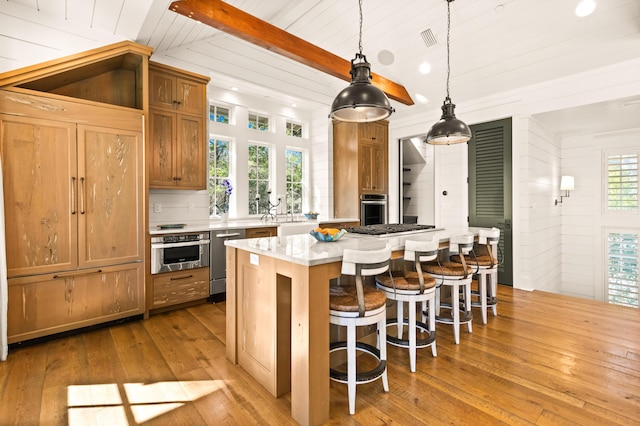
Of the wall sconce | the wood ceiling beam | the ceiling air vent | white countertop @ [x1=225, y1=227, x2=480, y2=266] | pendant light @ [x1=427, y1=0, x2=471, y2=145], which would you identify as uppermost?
the ceiling air vent

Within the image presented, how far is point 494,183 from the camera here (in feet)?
15.5

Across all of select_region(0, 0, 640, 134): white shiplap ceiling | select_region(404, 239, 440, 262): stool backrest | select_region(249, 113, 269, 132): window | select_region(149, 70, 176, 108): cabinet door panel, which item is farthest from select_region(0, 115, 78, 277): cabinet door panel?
select_region(404, 239, 440, 262): stool backrest

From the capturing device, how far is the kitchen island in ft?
5.76

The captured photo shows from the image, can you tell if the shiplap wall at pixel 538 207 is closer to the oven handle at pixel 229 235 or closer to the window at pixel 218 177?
the oven handle at pixel 229 235

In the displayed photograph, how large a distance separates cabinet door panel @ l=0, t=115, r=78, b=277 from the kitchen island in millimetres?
1677

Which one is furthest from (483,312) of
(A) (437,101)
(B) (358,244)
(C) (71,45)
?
(C) (71,45)

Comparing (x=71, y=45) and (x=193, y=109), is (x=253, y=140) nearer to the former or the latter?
(x=193, y=109)

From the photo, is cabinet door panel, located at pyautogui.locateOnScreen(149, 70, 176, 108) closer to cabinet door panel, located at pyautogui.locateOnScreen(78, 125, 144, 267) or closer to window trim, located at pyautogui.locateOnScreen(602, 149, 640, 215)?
cabinet door panel, located at pyautogui.locateOnScreen(78, 125, 144, 267)

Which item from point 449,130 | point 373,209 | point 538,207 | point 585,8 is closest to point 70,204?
point 449,130

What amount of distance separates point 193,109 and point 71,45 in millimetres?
1271

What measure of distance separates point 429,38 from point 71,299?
491 cm

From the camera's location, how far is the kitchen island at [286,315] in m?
1.76

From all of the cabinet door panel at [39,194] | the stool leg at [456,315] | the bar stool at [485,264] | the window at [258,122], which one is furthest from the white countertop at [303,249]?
the window at [258,122]

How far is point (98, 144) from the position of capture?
9.94 ft
